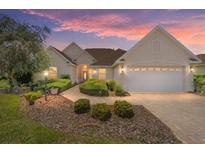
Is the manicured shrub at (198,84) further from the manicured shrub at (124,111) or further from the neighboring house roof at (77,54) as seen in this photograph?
the neighboring house roof at (77,54)

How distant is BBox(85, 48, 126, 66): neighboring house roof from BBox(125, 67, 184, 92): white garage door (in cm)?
427

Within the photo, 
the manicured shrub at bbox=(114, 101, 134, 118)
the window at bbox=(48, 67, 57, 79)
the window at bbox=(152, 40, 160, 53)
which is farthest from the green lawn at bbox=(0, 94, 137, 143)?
the window at bbox=(48, 67, 57, 79)

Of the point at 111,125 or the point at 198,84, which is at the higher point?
the point at 198,84

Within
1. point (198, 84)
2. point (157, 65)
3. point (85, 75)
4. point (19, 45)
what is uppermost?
point (19, 45)

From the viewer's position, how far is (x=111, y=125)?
6.88 m

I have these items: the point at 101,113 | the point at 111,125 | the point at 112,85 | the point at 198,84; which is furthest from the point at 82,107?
the point at 198,84

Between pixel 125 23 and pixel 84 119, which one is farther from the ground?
pixel 125 23

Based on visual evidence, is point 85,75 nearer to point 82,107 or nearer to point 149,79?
point 149,79

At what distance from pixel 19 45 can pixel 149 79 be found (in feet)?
31.2

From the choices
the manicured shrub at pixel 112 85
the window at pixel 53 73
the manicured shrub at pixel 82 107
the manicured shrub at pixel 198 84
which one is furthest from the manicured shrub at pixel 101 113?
the window at pixel 53 73

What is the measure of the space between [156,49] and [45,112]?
10.3 meters

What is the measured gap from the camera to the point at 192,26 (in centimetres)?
1559
